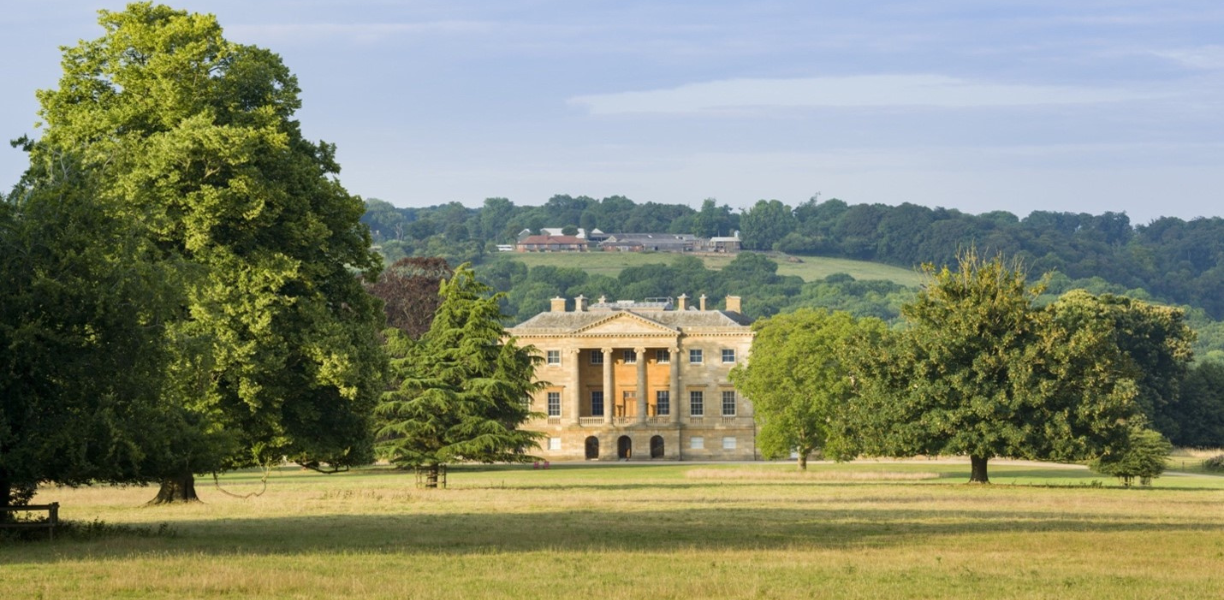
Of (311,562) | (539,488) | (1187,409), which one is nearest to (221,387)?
(311,562)

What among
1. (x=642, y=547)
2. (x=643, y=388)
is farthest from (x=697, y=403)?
(x=642, y=547)

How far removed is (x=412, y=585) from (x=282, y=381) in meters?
16.5

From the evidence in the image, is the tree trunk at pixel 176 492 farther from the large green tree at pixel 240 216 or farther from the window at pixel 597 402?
the window at pixel 597 402

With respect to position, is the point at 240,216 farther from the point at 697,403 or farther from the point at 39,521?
the point at 697,403

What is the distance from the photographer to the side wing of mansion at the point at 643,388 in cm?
11175

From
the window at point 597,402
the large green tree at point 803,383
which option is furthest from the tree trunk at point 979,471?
the window at point 597,402

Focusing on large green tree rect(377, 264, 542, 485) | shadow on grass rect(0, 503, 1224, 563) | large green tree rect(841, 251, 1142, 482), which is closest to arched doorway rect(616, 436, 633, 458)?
large green tree rect(377, 264, 542, 485)

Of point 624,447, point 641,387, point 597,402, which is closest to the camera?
point 641,387

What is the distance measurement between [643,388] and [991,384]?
58513mm

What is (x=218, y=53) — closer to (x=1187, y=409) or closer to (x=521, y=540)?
(x=521, y=540)

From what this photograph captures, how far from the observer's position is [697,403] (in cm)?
11281

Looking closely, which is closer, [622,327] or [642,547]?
[642,547]

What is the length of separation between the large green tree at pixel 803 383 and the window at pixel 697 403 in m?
31.0

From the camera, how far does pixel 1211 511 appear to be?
136 ft
